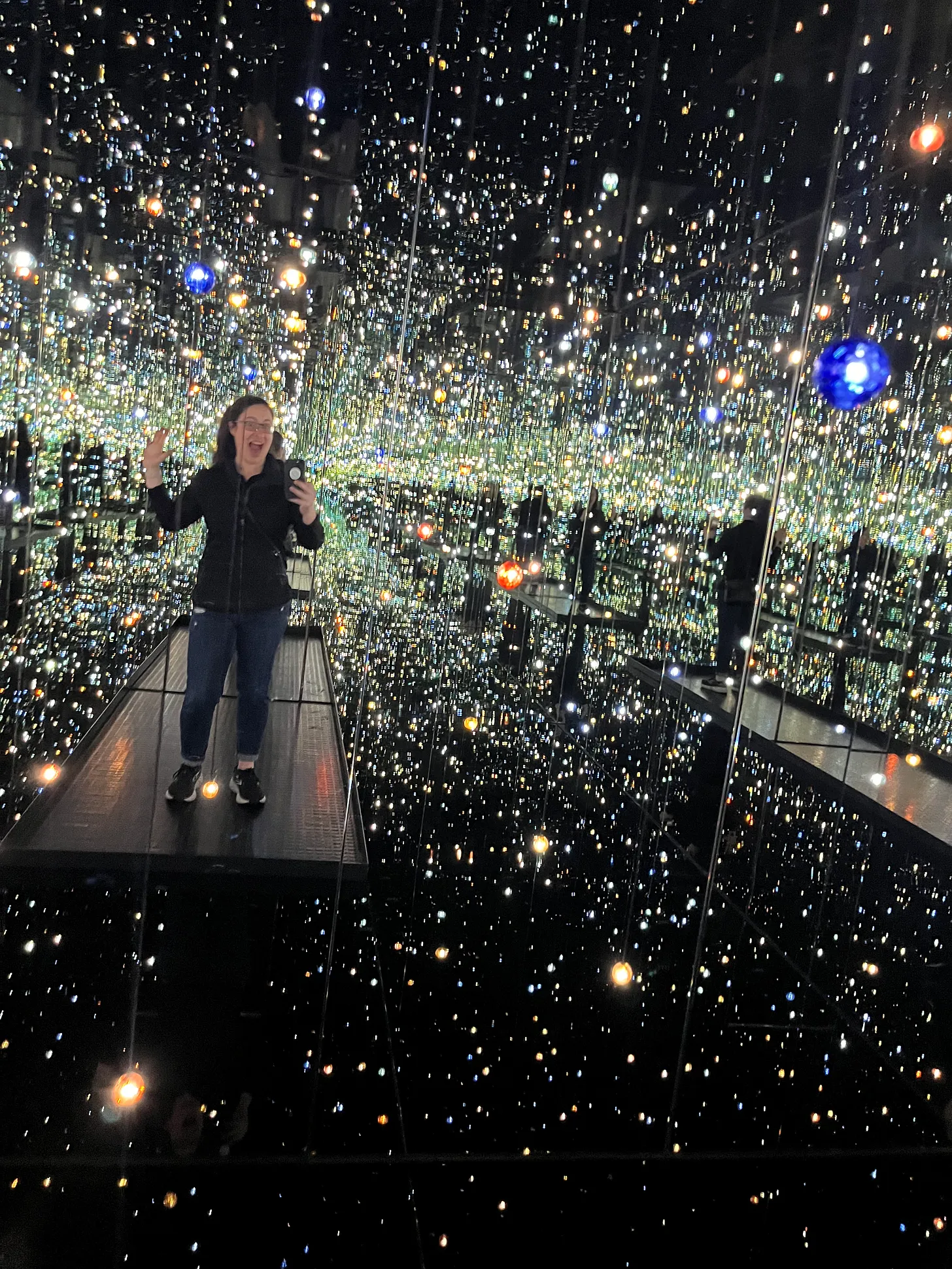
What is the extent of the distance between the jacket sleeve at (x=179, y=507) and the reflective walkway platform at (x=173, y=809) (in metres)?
0.44

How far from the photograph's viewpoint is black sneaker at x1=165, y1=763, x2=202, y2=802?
2730 millimetres

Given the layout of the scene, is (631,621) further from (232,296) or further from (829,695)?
(232,296)

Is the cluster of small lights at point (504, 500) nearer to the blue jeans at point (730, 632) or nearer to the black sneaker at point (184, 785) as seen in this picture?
the blue jeans at point (730, 632)

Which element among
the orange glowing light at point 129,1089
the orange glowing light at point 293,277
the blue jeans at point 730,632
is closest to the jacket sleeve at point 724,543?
the blue jeans at point 730,632

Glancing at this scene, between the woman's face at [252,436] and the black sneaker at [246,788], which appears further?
the black sneaker at [246,788]

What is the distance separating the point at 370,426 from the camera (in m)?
3.09

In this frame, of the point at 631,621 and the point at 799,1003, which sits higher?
the point at 631,621

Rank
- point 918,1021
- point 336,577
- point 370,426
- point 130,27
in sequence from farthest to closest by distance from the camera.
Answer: point 336,577, point 370,426, point 130,27, point 918,1021

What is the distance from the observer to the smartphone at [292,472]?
246cm

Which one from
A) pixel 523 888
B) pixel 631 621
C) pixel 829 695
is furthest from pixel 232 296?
pixel 829 695

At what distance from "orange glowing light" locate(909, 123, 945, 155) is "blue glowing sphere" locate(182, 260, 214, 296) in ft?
12.2

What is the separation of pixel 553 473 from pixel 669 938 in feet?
10.7

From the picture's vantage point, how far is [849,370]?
4.21 meters

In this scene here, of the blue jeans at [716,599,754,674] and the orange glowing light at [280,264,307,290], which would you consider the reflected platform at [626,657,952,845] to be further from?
the orange glowing light at [280,264,307,290]
